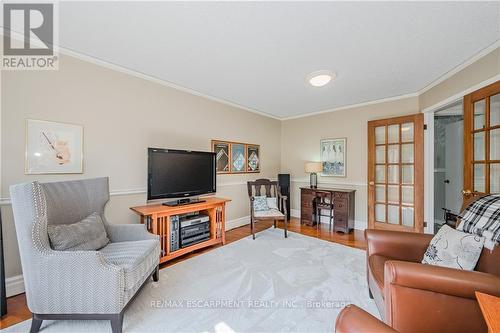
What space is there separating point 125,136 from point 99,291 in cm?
185

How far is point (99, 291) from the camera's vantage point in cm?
151

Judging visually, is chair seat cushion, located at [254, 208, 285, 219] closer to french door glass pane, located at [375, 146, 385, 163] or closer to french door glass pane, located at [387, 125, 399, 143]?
french door glass pane, located at [375, 146, 385, 163]

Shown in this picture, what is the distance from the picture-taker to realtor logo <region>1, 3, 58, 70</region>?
1.78 meters

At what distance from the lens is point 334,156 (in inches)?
177

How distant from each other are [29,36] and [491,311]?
3.73 meters

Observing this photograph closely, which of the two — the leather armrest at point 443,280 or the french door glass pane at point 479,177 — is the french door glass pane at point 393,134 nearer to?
the french door glass pane at point 479,177

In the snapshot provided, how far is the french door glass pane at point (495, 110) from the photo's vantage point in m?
2.14

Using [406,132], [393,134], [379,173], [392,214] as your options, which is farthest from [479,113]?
[392,214]

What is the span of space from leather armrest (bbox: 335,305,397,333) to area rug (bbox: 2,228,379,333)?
0.92m

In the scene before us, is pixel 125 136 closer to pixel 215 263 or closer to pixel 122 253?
pixel 122 253

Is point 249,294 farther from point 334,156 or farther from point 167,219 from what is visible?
point 334,156

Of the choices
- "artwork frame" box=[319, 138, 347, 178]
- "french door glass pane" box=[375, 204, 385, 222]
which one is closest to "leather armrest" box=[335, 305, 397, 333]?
"french door glass pane" box=[375, 204, 385, 222]

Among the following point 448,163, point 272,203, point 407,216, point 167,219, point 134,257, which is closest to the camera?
point 134,257

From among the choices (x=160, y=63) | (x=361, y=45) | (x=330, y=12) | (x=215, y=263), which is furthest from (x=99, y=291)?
(x=361, y=45)
